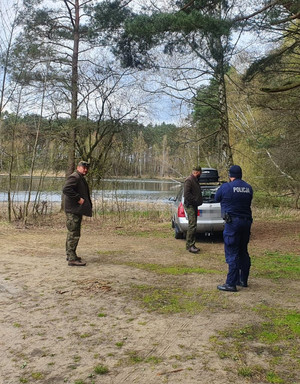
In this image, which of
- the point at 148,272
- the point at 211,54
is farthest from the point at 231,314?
the point at 211,54

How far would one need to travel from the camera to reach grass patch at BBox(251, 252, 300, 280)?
578cm

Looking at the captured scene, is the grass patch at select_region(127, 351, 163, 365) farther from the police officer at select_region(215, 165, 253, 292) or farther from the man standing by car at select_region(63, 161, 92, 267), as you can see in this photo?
the man standing by car at select_region(63, 161, 92, 267)

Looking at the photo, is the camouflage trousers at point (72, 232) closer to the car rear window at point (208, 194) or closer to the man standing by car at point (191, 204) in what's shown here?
the man standing by car at point (191, 204)

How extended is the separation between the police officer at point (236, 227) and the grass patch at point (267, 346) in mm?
932

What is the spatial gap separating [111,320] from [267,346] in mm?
1545

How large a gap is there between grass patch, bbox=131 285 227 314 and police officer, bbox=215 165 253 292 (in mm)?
410

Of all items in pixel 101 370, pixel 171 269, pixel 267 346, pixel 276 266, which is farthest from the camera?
pixel 276 266

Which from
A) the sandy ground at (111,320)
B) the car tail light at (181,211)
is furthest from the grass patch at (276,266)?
the car tail light at (181,211)

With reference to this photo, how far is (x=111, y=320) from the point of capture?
12.2 ft

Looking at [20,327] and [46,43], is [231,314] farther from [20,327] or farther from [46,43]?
[46,43]

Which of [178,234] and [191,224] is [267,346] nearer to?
[191,224]

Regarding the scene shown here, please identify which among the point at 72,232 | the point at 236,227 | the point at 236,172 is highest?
the point at 236,172

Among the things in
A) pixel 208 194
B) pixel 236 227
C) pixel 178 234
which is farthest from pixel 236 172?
pixel 178 234

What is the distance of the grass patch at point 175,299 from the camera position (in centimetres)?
406
